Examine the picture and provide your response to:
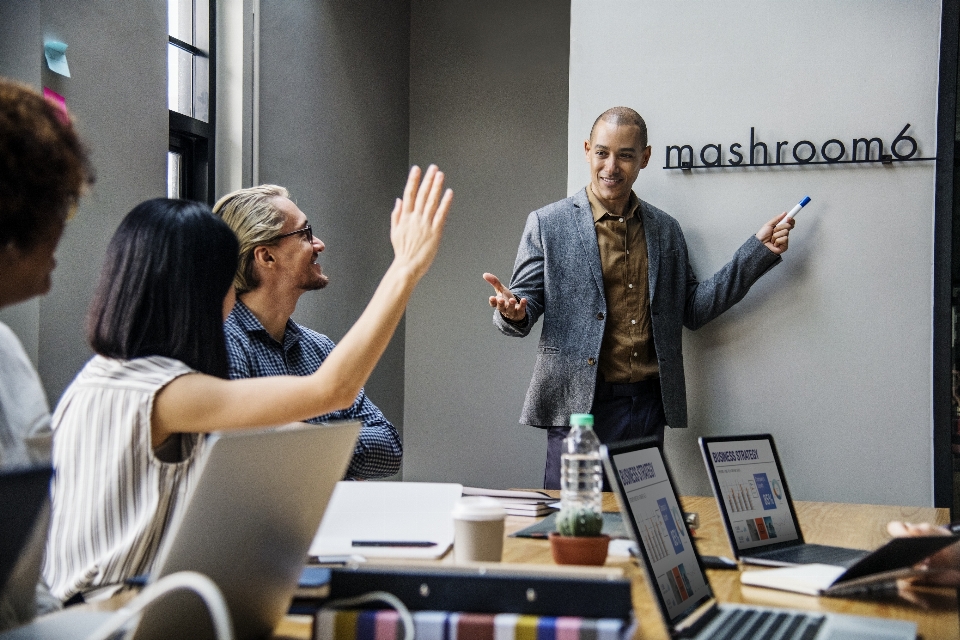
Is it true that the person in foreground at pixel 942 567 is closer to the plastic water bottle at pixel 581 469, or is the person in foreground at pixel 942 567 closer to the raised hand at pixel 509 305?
the plastic water bottle at pixel 581 469

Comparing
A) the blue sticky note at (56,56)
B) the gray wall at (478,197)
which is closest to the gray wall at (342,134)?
the gray wall at (478,197)

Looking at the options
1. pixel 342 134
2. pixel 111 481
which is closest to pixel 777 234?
pixel 111 481

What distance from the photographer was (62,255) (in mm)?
2793

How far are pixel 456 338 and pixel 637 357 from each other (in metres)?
2.70

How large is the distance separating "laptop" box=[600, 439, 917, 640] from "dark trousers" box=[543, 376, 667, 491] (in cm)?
168

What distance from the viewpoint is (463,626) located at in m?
0.81

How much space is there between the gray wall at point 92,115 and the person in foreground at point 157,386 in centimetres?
126

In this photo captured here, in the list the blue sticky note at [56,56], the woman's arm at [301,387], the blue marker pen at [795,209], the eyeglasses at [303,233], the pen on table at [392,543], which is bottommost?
the pen on table at [392,543]

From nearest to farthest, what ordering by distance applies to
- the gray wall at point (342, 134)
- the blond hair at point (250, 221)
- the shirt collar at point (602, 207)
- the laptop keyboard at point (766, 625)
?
the laptop keyboard at point (766, 625) → the blond hair at point (250, 221) → the shirt collar at point (602, 207) → the gray wall at point (342, 134)

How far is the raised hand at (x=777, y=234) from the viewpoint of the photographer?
2.95 metres

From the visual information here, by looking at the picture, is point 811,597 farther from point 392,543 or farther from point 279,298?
point 279,298

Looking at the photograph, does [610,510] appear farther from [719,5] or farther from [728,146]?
[719,5]

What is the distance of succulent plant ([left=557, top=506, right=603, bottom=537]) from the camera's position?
1253 millimetres

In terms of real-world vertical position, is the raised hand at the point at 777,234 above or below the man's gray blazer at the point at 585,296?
above
